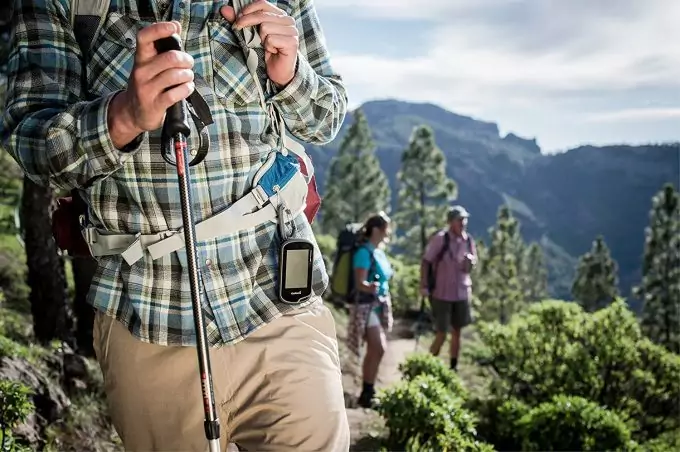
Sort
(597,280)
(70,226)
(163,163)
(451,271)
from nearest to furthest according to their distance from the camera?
(163,163), (70,226), (451,271), (597,280)

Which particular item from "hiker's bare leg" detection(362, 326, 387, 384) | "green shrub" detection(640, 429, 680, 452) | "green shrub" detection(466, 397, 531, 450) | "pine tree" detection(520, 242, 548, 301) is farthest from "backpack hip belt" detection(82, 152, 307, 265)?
"pine tree" detection(520, 242, 548, 301)

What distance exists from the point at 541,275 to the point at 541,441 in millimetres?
78029

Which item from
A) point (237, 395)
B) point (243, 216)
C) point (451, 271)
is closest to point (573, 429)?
point (451, 271)

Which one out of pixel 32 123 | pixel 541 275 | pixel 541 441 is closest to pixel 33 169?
pixel 32 123

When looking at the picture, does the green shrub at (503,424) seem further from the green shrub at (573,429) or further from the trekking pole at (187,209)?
the trekking pole at (187,209)

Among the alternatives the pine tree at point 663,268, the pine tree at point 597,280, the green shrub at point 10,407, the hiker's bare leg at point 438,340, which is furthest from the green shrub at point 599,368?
the pine tree at point 597,280

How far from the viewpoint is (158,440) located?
1.66 m

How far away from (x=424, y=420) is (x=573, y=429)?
207 centimetres

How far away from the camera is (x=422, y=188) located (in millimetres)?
38719

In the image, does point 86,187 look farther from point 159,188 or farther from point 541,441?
point 541,441

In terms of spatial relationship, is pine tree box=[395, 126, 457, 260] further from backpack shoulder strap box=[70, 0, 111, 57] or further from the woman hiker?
backpack shoulder strap box=[70, 0, 111, 57]

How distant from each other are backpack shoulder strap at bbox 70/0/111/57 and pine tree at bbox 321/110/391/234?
36.6 meters

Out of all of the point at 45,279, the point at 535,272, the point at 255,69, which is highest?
the point at 255,69

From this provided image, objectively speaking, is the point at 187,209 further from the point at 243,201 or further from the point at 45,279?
the point at 45,279
